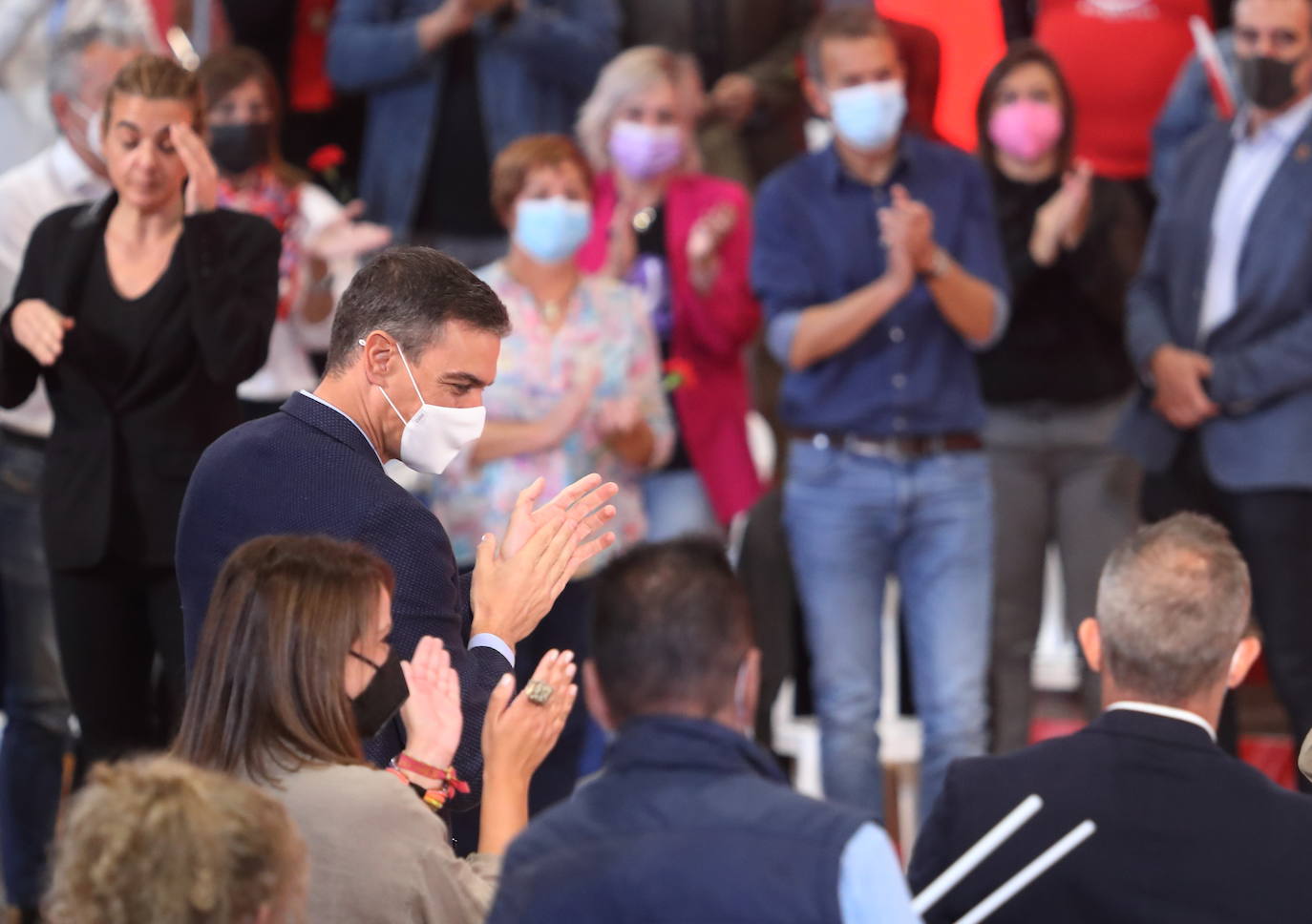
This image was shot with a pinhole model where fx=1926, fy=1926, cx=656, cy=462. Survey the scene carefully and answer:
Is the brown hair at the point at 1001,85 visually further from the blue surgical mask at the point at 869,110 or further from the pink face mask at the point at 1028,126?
the blue surgical mask at the point at 869,110

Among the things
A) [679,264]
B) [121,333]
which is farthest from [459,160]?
[121,333]

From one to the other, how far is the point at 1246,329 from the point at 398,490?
98.5 inches

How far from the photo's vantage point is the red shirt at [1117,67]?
5.49 meters

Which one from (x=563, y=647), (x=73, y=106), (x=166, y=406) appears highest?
(x=73, y=106)

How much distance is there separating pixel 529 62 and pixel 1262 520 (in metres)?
2.36

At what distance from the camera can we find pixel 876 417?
14.6 ft

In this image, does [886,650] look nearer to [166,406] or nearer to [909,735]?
[909,735]

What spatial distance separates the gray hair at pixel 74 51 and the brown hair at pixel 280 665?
2358mm

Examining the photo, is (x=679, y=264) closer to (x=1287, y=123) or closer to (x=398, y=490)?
(x=1287, y=123)

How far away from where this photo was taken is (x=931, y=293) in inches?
178

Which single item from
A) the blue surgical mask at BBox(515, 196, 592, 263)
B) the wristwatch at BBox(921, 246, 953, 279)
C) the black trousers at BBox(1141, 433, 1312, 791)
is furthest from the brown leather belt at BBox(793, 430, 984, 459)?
the blue surgical mask at BBox(515, 196, 592, 263)

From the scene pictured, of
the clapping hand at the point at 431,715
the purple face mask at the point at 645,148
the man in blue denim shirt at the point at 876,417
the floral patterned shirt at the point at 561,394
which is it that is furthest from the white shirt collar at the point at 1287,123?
the clapping hand at the point at 431,715

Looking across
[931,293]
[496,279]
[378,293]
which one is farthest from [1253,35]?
[378,293]

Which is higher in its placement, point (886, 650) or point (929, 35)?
point (929, 35)
